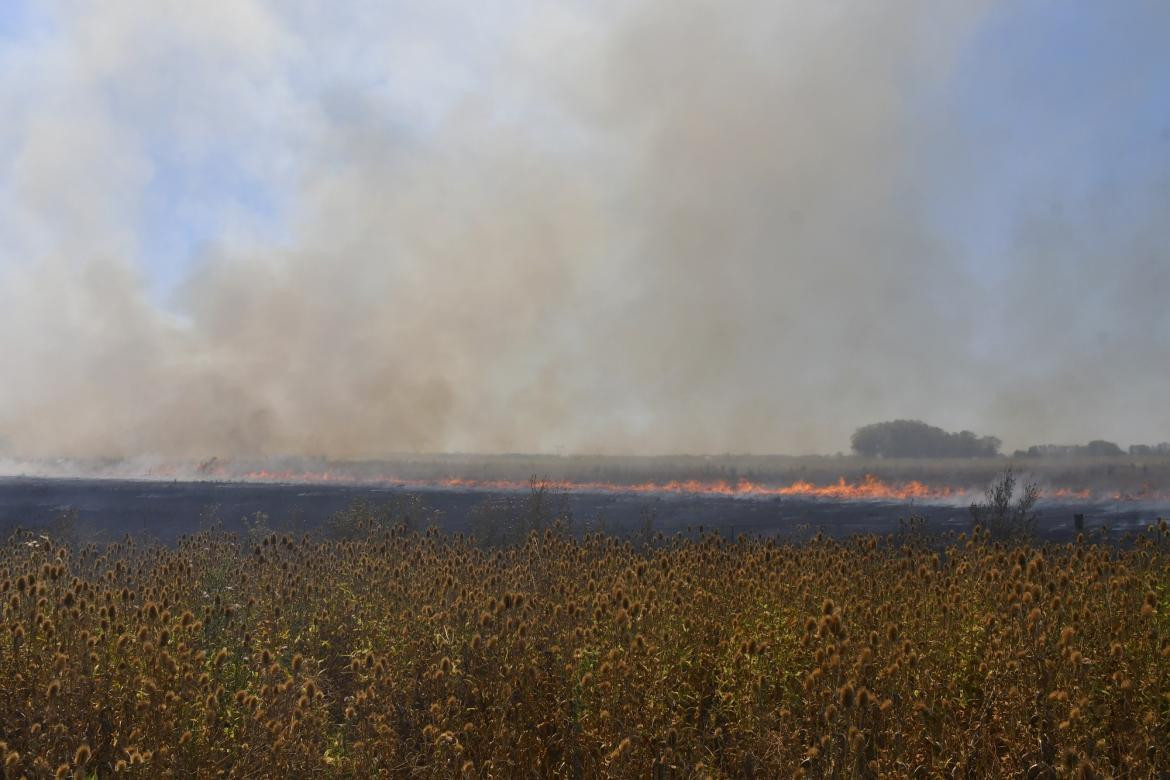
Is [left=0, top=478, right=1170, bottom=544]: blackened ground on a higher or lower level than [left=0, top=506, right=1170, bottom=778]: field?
lower

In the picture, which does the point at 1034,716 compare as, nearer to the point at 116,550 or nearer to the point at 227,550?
the point at 227,550

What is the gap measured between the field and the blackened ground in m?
28.8

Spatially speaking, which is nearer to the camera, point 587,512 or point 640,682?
point 640,682

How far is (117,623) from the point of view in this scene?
786 cm

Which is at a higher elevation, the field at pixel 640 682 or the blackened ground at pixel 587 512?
the field at pixel 640 682

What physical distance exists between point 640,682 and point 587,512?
4856 centimetres

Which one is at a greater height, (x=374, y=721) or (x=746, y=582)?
(x=746, y=582)

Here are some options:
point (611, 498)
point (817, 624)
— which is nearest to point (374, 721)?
point (817, 624)

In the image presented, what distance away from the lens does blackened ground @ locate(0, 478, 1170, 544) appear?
4178cm

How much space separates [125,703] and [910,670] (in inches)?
251

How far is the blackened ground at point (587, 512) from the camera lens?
41781 millimetres

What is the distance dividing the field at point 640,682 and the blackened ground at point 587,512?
28830 millimetres

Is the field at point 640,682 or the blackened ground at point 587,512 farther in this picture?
the blackened ground at point 587,512

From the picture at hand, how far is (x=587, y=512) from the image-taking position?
180ft
